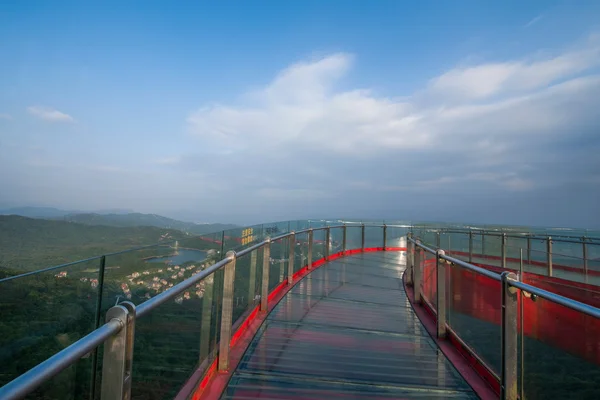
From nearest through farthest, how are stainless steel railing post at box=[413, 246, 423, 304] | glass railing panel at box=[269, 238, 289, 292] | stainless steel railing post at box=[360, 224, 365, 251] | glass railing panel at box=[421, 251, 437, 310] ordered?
glass railing panel at box=[421, 251, 437, 310], glass railing panel at box=[269, 238, 289, 292], stainless steel railing post at box=[413, 246, 423, 304], stainless steel railing post at box=[360, 224, 365, 251]

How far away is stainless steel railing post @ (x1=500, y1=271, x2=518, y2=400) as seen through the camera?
8.75 feet

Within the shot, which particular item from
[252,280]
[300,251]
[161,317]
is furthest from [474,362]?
[300,251]

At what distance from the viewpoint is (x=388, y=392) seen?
3.02 metres

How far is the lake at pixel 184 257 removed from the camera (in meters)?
3.35

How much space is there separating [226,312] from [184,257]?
744mm

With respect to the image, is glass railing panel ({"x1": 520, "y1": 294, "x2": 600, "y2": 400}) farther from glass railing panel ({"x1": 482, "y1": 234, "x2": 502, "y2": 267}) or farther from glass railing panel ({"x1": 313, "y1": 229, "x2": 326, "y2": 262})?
glass railing panel ({"x1": 482, "y1": 234, "x2": 502, "y2": 267})

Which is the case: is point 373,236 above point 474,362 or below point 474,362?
above

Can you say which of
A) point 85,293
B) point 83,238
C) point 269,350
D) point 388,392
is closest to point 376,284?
point 269,350

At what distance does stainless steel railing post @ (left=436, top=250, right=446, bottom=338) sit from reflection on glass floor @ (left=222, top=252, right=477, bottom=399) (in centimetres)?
22

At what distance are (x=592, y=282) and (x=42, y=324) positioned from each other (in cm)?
1103

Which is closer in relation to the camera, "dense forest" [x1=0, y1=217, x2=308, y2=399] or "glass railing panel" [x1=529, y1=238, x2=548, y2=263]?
"dense forest" [x1=0, y1=217, x2=308, y2=399]

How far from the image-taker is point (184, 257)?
374cm

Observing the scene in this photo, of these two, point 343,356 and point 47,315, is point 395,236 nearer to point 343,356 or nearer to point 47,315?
point 343,356

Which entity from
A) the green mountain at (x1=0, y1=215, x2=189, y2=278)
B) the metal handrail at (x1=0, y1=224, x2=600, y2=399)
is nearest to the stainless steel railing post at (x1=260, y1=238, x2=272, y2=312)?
the metal handrail at (x1=0, y1=224, x2=600, y2=399)
